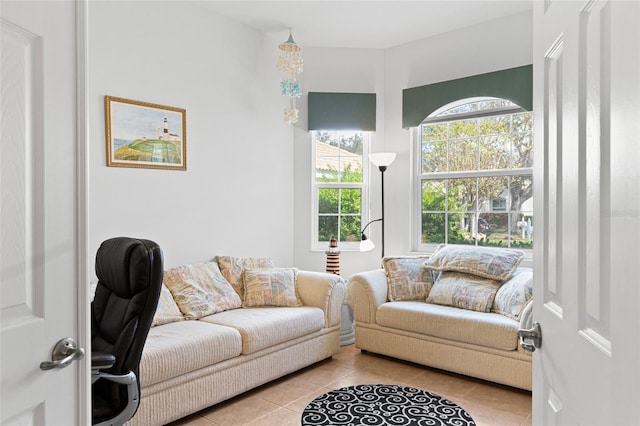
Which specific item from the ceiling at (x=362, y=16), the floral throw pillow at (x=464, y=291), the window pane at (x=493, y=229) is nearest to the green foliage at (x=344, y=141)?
the ceiling at (x=362, y=16)

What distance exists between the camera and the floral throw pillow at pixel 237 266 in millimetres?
3703

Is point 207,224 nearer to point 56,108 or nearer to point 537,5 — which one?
point 56,108

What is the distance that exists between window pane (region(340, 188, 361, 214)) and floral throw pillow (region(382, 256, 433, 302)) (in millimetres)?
926

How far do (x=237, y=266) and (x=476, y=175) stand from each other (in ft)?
7.65

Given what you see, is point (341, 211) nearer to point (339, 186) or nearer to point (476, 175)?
point (339, 186)

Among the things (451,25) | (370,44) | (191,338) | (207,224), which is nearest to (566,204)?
(191,338)

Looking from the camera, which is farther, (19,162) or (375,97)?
(375,97)

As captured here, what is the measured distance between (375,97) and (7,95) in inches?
157

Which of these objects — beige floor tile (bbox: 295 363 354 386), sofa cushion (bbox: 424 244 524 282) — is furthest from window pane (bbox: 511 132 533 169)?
beige floor tile (bbox: 295 363 354 386)

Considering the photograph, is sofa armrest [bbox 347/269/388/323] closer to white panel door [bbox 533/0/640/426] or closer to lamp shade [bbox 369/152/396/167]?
lamp shade [bbox 369/152/396/167]

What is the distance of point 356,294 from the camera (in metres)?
3.81

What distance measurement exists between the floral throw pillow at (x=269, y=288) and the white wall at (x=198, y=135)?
48cm

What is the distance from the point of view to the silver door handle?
103 cm

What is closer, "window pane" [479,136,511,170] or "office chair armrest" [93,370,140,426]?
"office chair armrest" [93,370,140,426]
